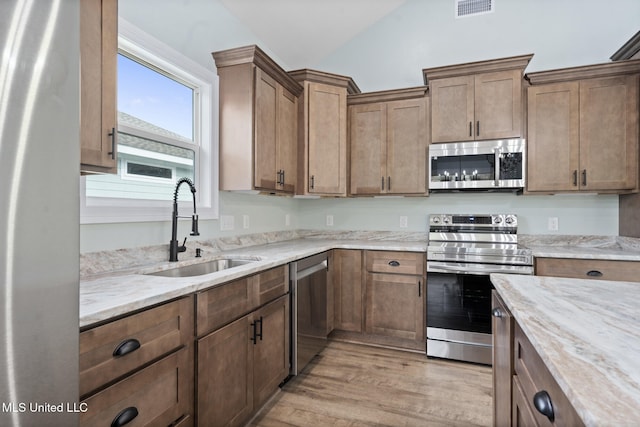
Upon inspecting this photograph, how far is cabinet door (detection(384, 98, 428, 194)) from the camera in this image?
331 centimetres

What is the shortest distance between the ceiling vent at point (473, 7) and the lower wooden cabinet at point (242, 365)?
3.43 m

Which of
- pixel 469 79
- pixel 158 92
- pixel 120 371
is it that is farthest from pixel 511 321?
pixel 469 79

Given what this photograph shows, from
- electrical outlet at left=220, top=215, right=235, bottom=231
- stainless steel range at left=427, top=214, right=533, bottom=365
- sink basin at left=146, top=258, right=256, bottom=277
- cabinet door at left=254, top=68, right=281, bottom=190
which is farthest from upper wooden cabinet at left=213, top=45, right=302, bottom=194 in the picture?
stainless steel range at left=427, top=214, right=533, bottom=365

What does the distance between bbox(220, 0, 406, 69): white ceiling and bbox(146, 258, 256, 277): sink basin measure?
2136 millimetres

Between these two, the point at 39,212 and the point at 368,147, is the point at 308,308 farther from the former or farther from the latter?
the point at 39,212

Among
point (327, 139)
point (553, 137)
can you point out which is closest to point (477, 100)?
point (553, 137)

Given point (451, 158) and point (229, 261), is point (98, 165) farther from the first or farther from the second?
point (451, 158)

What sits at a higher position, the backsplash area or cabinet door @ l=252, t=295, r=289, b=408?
the backsplash area

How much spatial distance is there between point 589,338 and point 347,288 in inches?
97.6

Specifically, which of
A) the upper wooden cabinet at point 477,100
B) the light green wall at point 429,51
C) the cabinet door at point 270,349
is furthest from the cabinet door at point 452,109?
the cabinet door at point 270,349

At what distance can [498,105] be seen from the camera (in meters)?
3.01

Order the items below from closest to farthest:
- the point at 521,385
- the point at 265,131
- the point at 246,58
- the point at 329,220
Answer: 1. the point at 521,385
2. the point at 246,58
3. the point at 265,131
4. the point at 329,220

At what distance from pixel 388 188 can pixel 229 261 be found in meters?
1.77

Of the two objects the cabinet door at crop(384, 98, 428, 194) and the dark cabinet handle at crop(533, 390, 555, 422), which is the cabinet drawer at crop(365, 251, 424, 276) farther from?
the dark cabinet handle at crop(533, 390, 555, 422)
